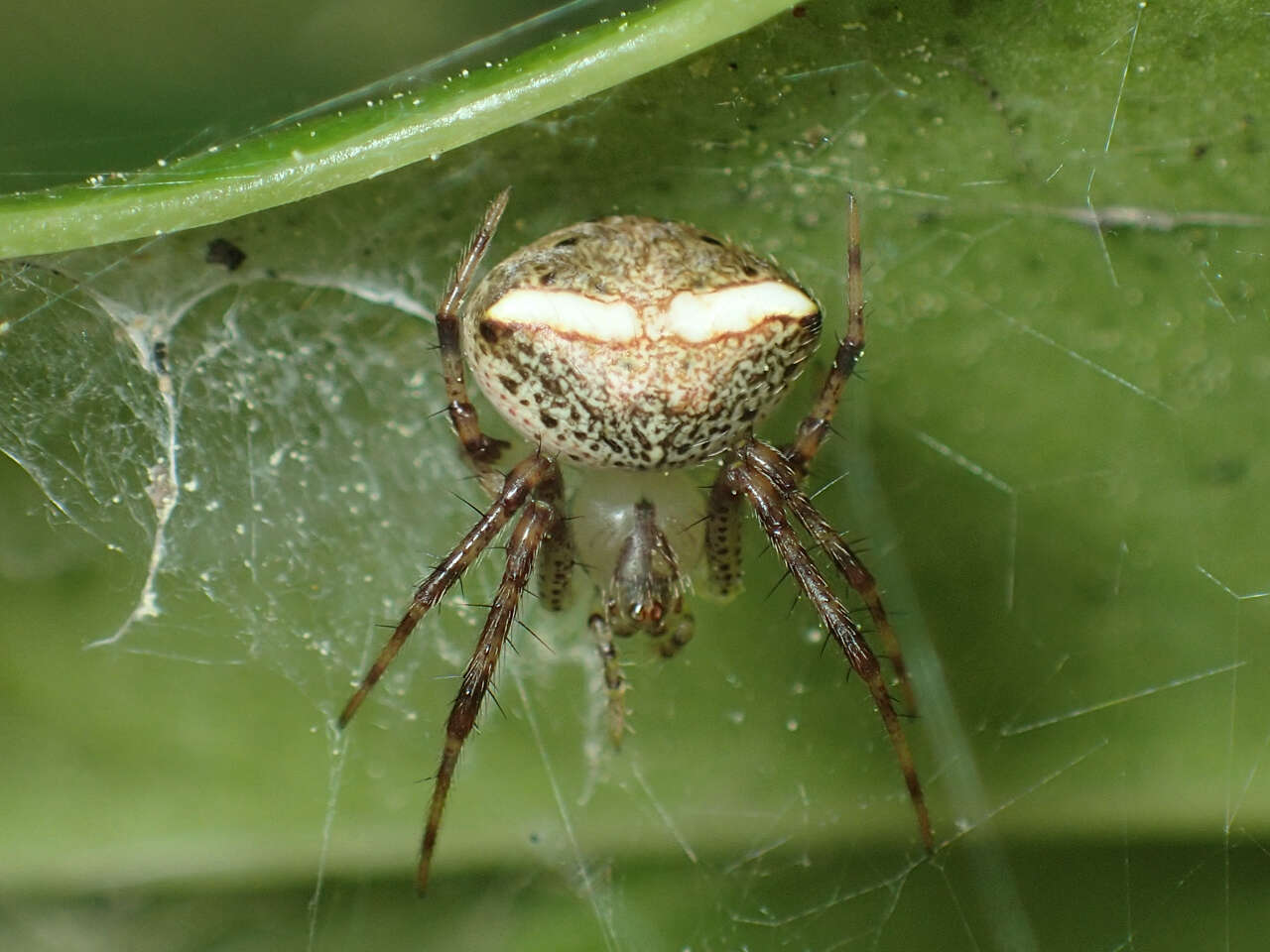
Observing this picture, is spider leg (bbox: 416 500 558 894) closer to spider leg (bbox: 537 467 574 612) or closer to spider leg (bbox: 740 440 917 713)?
spider leg (bbox: 537 467 574 612)

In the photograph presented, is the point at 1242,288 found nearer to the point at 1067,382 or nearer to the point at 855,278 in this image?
the point at 1067,382

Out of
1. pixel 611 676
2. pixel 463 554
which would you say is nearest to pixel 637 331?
pixel 463 554

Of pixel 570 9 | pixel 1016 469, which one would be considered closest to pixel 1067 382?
pixel 1016 469

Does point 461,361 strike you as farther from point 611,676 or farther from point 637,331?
point 611,676

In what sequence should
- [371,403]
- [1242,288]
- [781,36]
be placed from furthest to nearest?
[371,403]
[1242,288]
[781,36]

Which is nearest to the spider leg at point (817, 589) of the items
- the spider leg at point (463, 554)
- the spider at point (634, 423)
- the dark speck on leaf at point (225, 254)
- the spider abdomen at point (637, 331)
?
the spider at point (634, 423)

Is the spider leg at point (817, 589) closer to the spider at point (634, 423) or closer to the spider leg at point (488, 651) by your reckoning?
the spider at point (634, 423)
